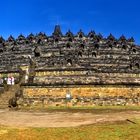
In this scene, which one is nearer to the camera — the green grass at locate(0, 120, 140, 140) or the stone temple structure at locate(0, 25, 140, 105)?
the green grass at locate(0, 120, 140, 140)

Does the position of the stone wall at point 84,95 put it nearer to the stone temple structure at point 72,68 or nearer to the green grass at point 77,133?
the stone temple structure at point 72,68

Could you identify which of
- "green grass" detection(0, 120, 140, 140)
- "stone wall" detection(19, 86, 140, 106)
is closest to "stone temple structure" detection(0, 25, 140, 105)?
"stone wall" detection(19, 86, 140, 106)

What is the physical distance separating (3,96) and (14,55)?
29.4 metres

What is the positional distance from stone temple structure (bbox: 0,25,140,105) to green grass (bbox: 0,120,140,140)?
2043cm

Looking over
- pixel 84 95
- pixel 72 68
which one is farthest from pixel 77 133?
pixel 72 68

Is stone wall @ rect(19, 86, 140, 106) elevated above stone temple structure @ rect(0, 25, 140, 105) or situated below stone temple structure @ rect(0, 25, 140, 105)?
below

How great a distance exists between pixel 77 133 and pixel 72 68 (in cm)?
3646

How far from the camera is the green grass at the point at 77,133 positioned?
21.5 metres

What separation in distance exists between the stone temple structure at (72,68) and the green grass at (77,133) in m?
20.4

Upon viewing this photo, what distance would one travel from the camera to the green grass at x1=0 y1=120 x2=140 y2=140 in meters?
21.5

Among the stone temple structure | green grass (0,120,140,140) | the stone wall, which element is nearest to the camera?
green grass (0,120,140,140)

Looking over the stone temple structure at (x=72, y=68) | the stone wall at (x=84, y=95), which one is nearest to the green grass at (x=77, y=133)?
the stone wall at (x=84, y=95)

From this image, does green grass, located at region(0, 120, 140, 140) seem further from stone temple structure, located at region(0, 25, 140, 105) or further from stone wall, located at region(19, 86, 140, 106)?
stone temple structure, located at region(0, 25, 140, 105)

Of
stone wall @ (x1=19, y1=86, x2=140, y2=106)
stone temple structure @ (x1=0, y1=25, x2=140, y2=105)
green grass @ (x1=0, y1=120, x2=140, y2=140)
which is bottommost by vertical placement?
green grass @ (x1=0, y1=120, x2=140, y2=140)
